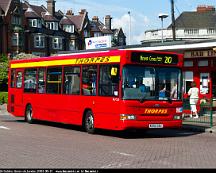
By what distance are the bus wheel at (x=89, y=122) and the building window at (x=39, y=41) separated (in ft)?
210

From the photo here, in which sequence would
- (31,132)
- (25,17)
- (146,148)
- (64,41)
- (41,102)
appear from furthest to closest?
(64,41) < (25,17) < (41,102) < (31,132) < (146,148)

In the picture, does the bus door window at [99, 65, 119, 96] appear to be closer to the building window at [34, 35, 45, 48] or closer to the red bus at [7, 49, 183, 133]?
the red bus at [7, 49, 183, 133]

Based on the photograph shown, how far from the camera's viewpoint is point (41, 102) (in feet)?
67.7

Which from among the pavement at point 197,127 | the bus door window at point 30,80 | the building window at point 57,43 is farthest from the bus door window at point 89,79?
the building window at point 57,43

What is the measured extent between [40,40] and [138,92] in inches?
2642

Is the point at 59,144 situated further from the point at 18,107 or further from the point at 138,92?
the point at 18,107

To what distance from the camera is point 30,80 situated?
21.7 metres

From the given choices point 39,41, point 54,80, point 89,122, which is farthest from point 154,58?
point 39,41

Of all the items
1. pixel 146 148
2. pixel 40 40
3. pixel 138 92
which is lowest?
pixel 146 148

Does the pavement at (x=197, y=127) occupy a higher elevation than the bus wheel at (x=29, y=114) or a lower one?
lower

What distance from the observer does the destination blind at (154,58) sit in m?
15.8

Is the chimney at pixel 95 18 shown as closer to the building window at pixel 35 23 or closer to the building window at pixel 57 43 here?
the building window at pixel 57 43

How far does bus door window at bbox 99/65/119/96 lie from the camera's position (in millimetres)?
15695

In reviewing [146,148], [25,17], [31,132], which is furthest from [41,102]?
[25,17]
